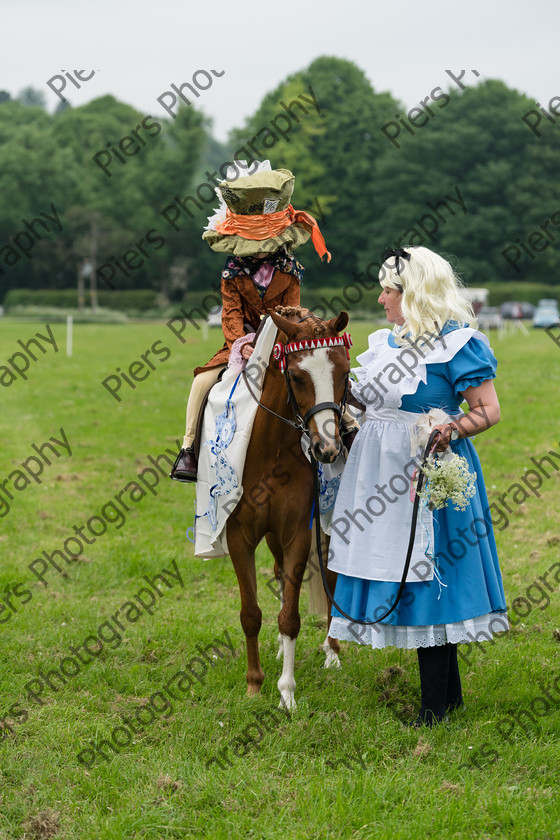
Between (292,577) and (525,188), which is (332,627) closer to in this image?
(292,577)

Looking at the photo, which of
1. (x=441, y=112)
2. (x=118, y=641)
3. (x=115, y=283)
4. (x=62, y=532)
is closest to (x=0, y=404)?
(x=62, y=532)

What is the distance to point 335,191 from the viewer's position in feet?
205

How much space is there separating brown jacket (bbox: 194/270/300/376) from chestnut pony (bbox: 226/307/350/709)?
0.59 meters

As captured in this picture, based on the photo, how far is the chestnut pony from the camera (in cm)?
418

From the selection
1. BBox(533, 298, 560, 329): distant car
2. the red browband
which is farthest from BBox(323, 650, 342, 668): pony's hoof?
BBox(533, 298, 560, 329): distant car

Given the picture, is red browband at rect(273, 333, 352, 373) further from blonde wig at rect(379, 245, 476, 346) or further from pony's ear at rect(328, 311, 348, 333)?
blonde wig at rect(379, 245, 476, 346)

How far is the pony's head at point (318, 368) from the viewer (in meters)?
4.09

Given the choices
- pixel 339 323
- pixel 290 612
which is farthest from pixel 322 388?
pixel 290 612

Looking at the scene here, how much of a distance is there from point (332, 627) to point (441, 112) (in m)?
63.6

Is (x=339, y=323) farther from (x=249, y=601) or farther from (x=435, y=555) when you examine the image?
(x=249, y=601)

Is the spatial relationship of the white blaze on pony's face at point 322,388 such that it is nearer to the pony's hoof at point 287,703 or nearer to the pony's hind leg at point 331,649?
the pony's hind leg at point 331,649

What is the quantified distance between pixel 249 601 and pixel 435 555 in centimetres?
132

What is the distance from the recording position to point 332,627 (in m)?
4.34

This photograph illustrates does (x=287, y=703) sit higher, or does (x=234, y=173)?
(x=234, y=173)
